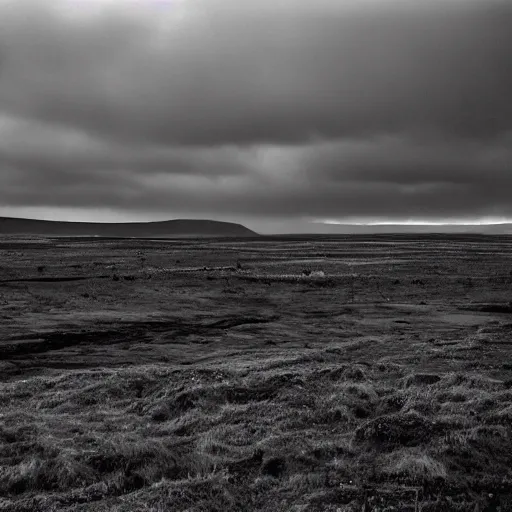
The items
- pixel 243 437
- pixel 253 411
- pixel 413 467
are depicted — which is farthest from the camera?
pixel 253 411

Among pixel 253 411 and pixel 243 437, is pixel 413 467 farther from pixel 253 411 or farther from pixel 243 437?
pixel 253 411

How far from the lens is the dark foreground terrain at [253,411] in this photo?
753cm

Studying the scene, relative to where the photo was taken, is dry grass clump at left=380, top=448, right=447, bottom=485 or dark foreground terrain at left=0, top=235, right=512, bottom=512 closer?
dark foreground terrain at left=0, top=235, right=512, bottom=512

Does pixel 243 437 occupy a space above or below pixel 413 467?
below

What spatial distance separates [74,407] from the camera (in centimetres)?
1113

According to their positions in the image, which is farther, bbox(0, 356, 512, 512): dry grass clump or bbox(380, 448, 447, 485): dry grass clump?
bbox(380, 448, 447, 485): dry grass clump

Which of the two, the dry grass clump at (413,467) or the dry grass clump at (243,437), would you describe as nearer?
the dry grass clump at (243,437)

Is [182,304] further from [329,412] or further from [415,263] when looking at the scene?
[415,263]

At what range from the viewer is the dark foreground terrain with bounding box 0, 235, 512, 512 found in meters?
7.53

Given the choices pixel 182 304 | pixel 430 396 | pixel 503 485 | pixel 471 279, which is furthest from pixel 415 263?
pixel 503 485

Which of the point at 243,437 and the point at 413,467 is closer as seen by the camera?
the point at 413,467

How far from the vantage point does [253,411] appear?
10891 mm

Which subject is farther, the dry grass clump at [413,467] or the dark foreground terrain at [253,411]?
the dry grass clump at [413,467]

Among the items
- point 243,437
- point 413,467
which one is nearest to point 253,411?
point 243,437
